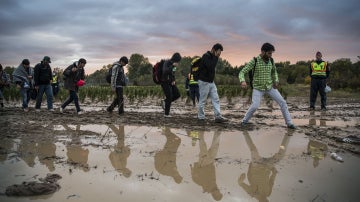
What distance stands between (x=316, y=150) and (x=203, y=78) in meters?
3.48

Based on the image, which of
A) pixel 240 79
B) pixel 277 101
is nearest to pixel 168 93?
pixel 240 79

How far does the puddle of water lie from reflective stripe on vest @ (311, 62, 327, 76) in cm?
619

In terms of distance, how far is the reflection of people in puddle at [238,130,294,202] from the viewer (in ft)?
11.3

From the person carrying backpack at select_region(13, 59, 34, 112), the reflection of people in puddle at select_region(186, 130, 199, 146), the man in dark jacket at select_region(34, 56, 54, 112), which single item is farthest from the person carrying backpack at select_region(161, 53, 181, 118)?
the person carrying backpack at select_region(13, 59, 34, 112)

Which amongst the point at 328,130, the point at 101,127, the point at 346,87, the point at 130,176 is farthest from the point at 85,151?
the point at 346,87

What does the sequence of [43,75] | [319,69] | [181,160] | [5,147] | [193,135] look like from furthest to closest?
1. [319,69]
2. [43,75]
3. [193,135]
4. [5,147]
5. [181,160]

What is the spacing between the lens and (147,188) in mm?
3449

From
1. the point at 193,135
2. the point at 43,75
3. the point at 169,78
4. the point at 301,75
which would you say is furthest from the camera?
the point at 301,75

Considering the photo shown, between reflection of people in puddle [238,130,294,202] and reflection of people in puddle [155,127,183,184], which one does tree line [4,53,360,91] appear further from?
reflection of people in puddle [238,130,294,202]

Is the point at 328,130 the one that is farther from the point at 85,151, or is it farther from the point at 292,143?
the point at 85,151

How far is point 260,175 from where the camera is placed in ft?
12.9

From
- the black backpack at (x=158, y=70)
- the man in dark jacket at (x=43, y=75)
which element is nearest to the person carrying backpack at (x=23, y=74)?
the man in dark jacket at (x=43, y=75)

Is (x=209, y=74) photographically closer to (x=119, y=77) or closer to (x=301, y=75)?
(x=119, y=77)

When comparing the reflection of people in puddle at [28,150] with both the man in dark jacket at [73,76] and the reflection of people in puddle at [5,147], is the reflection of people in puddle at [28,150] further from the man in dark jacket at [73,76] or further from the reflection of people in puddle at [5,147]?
the man in dark jacket at [73,76]
